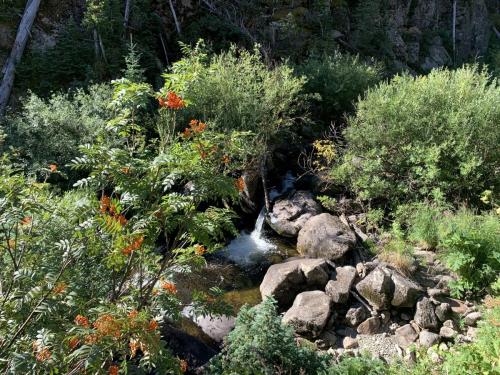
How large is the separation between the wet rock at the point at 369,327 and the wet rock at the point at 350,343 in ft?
0.76

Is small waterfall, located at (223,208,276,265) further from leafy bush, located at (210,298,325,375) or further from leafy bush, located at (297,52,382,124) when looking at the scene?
leafy bush, located at (297,52,382,124)

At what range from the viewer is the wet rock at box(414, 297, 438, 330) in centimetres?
604

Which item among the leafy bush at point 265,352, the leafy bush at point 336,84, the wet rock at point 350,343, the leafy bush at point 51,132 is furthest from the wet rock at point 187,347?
the leafy bush at point 336,84

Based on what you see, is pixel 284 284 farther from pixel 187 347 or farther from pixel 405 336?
pixel 187 347

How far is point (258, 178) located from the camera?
10547 mm

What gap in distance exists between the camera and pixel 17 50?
13688 mm

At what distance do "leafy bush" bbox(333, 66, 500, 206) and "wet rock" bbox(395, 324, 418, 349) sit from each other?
9.83 ft

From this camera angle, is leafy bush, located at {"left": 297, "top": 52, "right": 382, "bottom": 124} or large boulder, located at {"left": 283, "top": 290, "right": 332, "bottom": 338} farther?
leafy bush, located at {"left": 297, "top": 52, "right": 382, "bottom": 124}

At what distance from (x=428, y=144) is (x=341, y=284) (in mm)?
3875

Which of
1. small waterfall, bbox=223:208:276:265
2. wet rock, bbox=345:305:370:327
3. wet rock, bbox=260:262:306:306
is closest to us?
wet rock, bbox=345:305:370:327

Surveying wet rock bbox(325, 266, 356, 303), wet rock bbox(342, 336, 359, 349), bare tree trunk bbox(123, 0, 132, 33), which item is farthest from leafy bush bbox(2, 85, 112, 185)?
wet rock bbox(342, 336, 359, 349)

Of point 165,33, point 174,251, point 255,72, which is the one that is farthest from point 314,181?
point 165,33

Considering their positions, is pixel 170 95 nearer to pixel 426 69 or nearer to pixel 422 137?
pixel 422 137

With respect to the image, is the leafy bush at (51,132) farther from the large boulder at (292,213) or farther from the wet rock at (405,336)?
the wet rock at (405,336)
